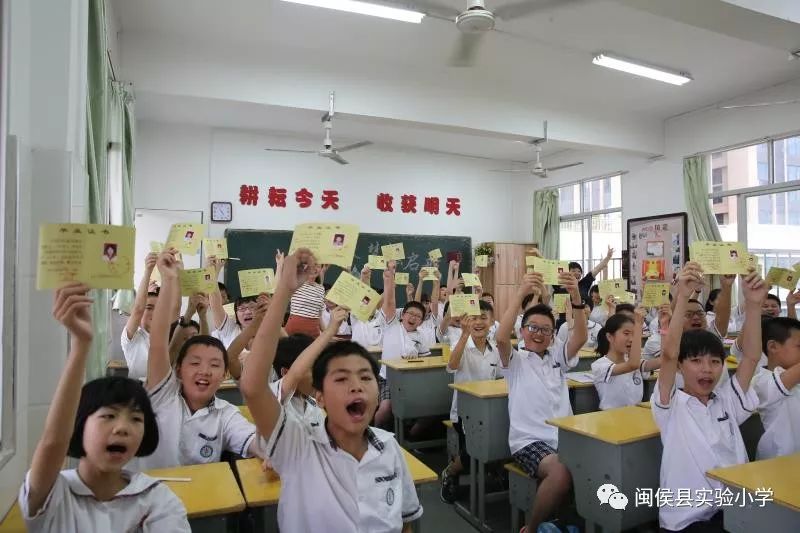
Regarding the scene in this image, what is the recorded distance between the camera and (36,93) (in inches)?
64.1

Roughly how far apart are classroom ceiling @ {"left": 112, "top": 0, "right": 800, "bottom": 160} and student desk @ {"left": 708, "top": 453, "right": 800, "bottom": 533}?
298 centimetres

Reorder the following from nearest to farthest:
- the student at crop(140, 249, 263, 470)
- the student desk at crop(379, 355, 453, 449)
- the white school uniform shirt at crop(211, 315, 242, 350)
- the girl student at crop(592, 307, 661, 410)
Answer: the student at crop(140, 249, 263, 470) < the girl student at crop(592, 307, 661, 410) < the white school uniform shirt at crop(211, 315, 242, 350) < the student desk at crop(379, 355, 453, 449)

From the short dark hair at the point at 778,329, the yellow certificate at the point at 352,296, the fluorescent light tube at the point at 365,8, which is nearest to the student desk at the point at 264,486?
the yellow certificate at the point at 352,296

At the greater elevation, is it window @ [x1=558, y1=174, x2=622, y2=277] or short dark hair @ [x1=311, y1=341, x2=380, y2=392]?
window @ [x1=558, y1=174, x2=622, y2=277]

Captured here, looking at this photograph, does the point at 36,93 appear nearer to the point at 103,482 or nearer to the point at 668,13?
the point at 103,482

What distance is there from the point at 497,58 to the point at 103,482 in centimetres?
499

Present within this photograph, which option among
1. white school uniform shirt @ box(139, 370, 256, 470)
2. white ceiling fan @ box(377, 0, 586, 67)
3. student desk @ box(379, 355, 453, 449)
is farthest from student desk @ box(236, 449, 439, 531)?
white ceiling fan @ box(377, 0, 586, 67)

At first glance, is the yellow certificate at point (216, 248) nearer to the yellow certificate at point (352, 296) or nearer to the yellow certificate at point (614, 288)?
the yellow certificate at point (352, 296)

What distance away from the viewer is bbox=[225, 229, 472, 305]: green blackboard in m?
7.11

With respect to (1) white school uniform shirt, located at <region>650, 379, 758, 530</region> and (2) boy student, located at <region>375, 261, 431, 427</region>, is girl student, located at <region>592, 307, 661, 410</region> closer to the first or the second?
(1) white school uniform shirt, located at <region>650, 379, 758, 530</region>

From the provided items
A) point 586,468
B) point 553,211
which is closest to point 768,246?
point 553,211

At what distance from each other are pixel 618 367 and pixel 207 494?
2251mm

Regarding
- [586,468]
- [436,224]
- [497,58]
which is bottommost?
[586,468]

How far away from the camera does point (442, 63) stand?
5.32 metres
